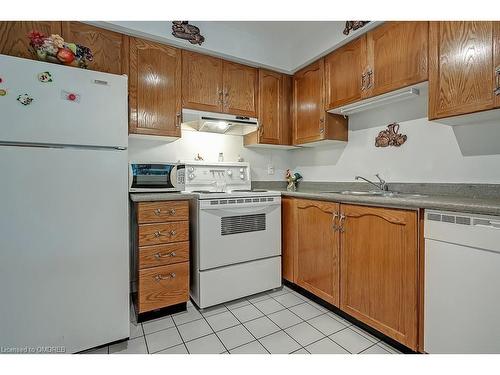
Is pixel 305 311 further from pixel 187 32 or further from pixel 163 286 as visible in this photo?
pixel 187 32

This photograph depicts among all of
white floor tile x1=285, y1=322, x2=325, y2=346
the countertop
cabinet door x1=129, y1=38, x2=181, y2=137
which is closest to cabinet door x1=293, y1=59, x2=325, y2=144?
the countertop

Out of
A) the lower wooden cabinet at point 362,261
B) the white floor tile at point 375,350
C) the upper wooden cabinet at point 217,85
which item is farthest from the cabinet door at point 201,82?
the white floor tile at point 375,350

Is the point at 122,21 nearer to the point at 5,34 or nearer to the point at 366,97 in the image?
the point at 5,34

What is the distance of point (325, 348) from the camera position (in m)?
1.47

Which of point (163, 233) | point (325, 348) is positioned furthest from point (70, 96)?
point (325, 348)

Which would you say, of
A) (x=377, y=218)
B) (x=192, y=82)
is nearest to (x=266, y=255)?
(x=377, y=218)

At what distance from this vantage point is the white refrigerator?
1.21 meters

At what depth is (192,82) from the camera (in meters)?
2.18

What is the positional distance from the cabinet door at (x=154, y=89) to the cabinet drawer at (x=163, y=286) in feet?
3.60

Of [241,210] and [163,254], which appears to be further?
[241,210]

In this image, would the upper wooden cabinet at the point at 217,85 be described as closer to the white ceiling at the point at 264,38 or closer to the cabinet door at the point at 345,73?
the white ceiling at the point at 264,38

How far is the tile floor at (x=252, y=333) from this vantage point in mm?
1463

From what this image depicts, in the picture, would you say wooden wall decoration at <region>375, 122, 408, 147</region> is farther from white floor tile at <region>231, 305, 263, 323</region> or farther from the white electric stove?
white floor tile at <region>231, 305, 263, 323</region>

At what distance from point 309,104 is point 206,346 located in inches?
87.3
